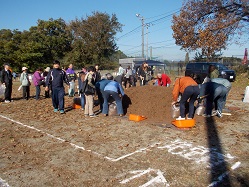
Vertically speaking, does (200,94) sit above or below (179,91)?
below

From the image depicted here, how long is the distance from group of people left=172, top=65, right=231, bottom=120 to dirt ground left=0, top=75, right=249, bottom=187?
1.40 feet

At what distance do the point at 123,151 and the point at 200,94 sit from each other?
3.98 meters

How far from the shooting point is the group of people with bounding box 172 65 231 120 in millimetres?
7104

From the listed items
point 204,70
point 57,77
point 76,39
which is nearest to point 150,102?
point 57,77

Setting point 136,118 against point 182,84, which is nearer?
point 182,84

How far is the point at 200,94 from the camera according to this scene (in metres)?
8.09

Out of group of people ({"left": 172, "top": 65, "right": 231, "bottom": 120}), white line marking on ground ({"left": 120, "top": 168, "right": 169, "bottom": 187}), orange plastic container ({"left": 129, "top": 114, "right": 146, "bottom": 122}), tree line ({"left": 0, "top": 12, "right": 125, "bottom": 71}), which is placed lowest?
white line marking on ground ({"left": 120, "top": 168, "right": 169, "bottom": 187})

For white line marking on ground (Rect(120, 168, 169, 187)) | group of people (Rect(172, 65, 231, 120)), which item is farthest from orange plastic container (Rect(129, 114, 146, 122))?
white line marking on ground (Rect(120, 168, 169, 187))

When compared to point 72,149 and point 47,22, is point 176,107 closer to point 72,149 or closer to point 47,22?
point 72,149

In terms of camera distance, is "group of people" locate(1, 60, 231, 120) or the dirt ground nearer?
the dirt ground

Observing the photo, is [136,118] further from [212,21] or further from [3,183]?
[212,21]

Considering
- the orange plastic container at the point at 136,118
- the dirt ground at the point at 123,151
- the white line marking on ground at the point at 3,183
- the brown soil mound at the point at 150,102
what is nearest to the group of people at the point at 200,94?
the dirt ground at the point at 123,151

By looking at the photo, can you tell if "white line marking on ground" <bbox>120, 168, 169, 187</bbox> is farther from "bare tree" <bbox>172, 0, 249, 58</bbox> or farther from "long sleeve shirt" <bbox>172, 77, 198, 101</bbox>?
"bare tree" <bbox>172, 0, 249, 58</bbox>

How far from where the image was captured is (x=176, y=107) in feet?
26.3
